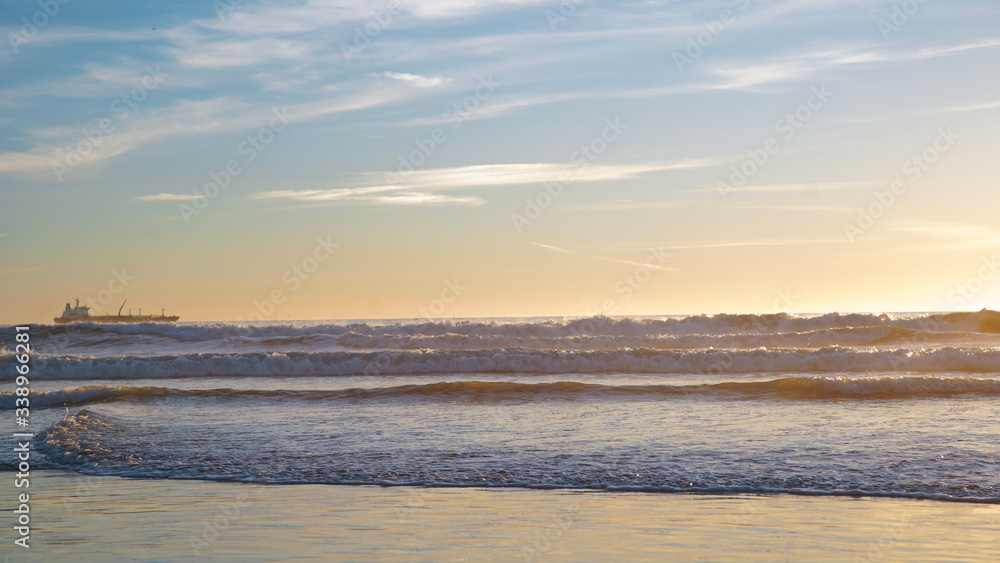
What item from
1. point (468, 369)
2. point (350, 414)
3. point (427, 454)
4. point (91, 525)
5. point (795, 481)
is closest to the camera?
point (91, 525)

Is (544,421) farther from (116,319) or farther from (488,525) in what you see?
(116,319)

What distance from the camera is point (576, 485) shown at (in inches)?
338

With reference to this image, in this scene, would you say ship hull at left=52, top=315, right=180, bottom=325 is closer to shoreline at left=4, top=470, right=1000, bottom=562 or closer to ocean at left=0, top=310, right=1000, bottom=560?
ocean at left=0, top=310, right=1000, bottom=560

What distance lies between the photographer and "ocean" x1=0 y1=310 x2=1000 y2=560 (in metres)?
8.95

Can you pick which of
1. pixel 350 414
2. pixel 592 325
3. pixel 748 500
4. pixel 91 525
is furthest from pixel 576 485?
pixel 592 325

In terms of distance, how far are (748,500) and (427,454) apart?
4561mm

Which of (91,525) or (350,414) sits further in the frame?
(350,414)

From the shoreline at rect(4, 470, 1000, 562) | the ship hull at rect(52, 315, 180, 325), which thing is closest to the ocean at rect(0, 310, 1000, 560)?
the shoreline at rect(4, 470, 1000, 562)

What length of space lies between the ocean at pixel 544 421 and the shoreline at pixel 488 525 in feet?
1.72

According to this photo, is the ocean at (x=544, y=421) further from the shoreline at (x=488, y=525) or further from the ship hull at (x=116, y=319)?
the ship hull at (x=116, y=319)

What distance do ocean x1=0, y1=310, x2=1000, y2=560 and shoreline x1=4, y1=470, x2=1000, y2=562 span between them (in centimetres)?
52

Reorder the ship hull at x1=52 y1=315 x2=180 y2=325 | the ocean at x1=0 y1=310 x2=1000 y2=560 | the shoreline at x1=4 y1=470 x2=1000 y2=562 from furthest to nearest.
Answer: the ship hull at x1=52 y1=315 x2=180 y2=325 < the ocean at x1=0 y1=310 x2=1000 y2=560 < the shoreline at x1=4 y1=470 x2=1000 y2=562

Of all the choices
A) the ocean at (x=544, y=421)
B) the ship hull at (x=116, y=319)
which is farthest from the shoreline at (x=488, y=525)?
the ship hull at (x=116, y=319)

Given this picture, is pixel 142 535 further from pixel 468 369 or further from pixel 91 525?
pixel 468 369
